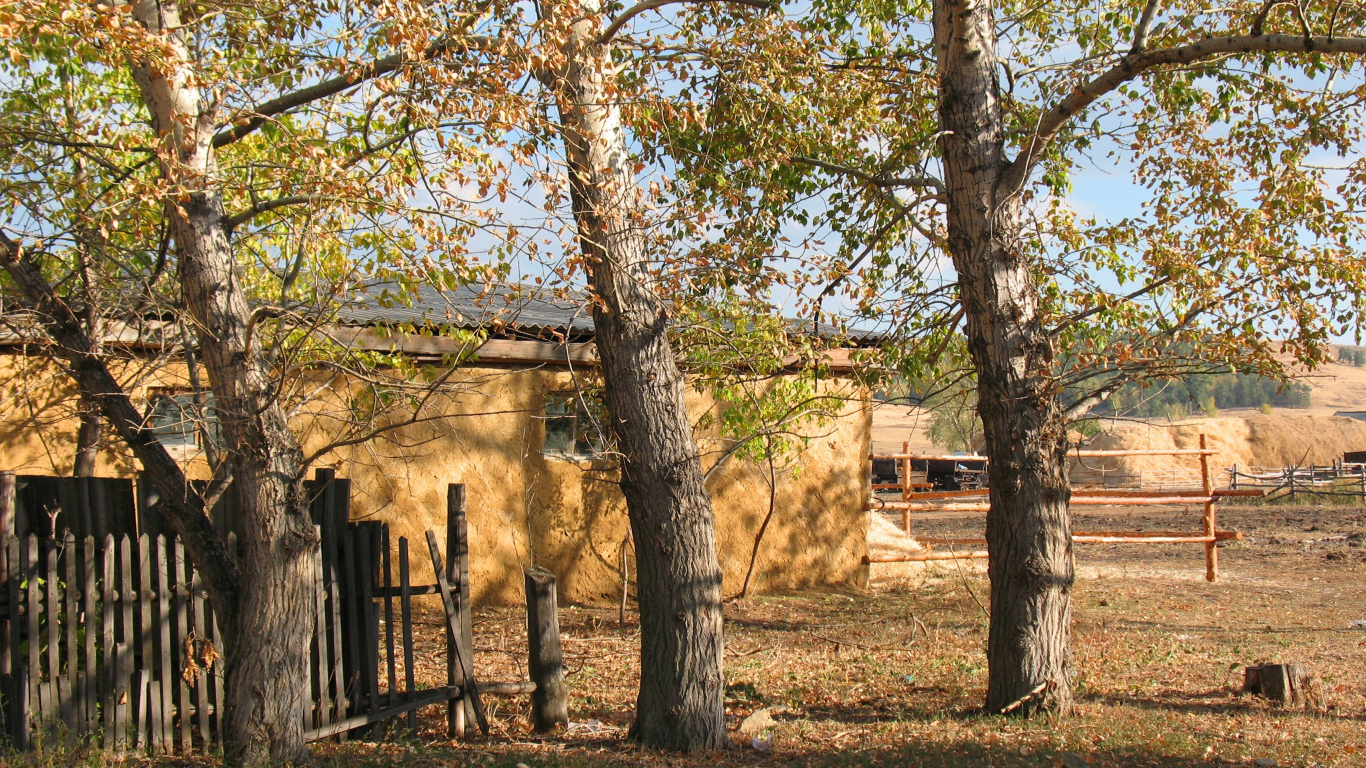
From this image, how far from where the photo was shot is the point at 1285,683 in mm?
6461

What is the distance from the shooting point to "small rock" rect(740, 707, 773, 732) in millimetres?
5984

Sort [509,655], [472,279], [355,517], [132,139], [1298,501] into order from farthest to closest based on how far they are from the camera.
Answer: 1. [1298,501]
2. [355,517]
3. [509,655]
4. [132,139]
5. [472,279]

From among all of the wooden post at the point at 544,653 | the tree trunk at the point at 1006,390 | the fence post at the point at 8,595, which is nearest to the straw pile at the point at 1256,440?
the tree trunk at the point at 1006,390

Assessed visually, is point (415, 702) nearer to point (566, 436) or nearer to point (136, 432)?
point (136, 432)

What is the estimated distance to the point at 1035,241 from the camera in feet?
23.7

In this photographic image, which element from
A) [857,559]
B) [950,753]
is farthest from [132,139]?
[857,559]

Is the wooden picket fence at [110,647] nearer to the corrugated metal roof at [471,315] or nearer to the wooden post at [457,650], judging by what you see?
the wooden post at [457,650]

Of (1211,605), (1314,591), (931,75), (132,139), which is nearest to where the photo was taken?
(132,139)

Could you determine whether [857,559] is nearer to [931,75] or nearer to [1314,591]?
[1314,591]

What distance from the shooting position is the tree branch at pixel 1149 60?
5012 mm

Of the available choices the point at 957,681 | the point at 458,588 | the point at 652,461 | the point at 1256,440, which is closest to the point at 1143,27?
the point at 652,461

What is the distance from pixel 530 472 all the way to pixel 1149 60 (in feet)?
21.8

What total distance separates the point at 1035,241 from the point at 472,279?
14.1 ft

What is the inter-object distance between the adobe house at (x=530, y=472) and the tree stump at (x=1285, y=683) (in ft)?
11.6
